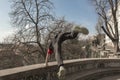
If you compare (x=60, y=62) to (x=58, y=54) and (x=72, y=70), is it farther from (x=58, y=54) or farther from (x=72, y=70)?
(x=72, y=70)

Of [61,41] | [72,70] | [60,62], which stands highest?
[61,41]

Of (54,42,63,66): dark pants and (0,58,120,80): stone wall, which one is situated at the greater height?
(54,42,63,66): dark pants

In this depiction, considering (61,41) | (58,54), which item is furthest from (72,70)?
(58,54)

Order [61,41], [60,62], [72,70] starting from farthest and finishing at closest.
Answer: [72,70] → [61,41] → [60,62]

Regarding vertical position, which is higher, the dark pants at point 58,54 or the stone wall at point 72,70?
the dark pants at point 58,54

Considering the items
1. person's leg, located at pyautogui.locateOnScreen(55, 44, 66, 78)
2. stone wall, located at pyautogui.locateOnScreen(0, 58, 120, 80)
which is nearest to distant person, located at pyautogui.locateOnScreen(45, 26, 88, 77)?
person's leg, located at pyautogui.locateOnScreen(55, 44, 66, 78)

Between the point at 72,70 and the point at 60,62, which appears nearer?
the point at 60,62

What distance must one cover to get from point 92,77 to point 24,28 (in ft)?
39.2

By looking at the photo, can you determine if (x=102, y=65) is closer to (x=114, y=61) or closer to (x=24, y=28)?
(x=114, y=61)

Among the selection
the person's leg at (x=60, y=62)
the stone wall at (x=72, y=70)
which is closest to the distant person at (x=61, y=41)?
the person's leg at (x=60, y=62)

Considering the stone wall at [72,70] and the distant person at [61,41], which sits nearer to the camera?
the stone wall at [72,70]

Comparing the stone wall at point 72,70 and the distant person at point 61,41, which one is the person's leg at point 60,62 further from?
the stone wall at point 72,70

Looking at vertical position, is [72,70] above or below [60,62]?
below

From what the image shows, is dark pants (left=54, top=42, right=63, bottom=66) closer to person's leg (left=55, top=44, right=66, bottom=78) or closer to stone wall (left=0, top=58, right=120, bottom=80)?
person's leg (left=55, top=44, right=66, bottom=78)
